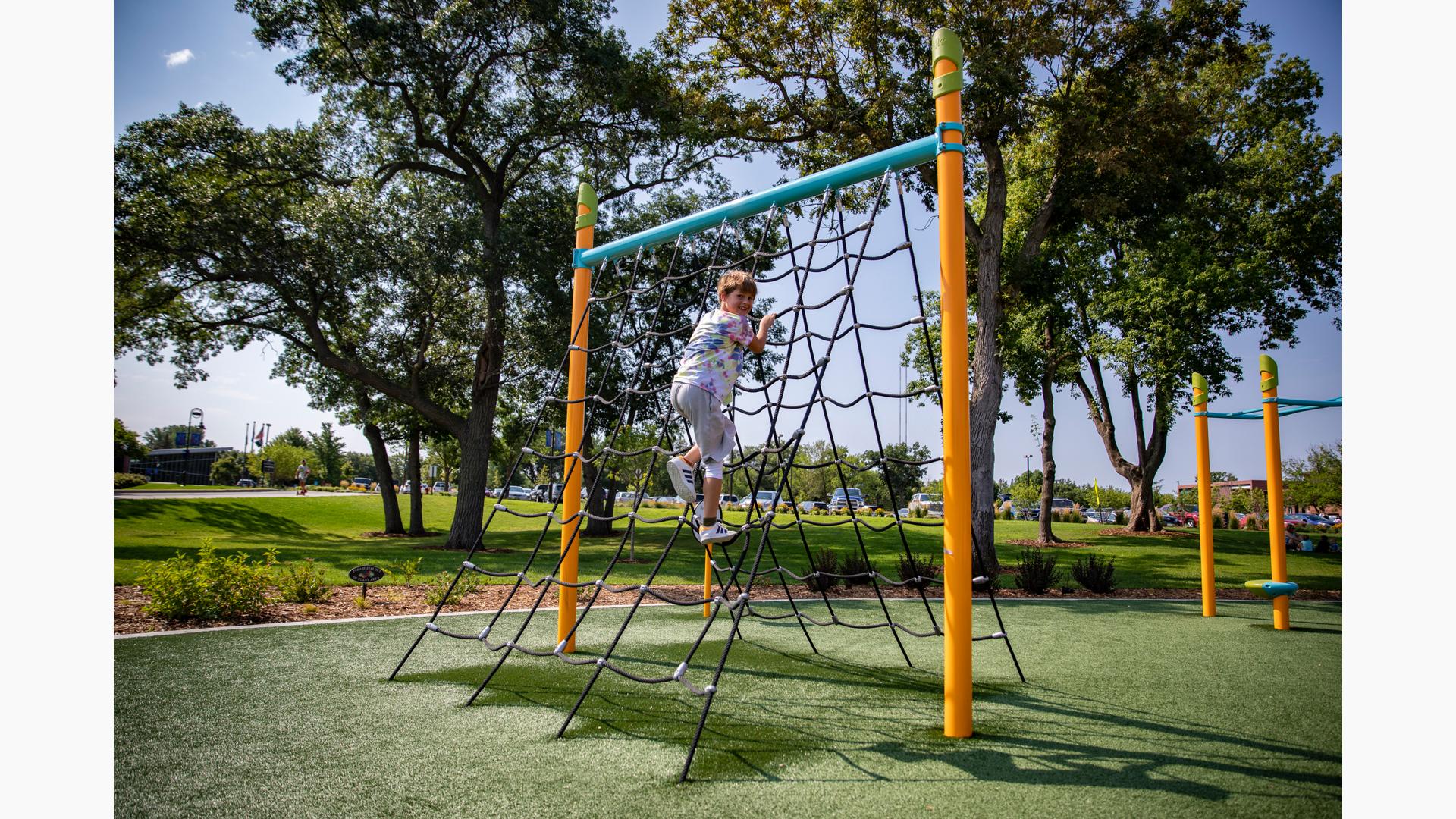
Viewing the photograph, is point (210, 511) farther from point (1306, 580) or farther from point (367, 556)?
point (1306, 580)

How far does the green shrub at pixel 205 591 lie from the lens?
16.0 feet

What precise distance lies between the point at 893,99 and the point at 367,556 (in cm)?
1069

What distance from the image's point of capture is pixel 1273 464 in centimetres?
493

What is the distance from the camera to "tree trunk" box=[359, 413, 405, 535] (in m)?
16.4

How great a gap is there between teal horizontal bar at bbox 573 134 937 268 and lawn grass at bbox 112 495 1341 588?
5522mm

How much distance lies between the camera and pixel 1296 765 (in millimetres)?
2217

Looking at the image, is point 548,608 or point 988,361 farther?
point 988,361

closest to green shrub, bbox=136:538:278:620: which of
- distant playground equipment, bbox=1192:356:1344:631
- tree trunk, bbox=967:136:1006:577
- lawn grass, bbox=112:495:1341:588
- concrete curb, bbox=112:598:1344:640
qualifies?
concrete curb, bbox=112:598:1344:640

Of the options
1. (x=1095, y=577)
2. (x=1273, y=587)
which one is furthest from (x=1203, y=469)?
(x=1095, y=577)

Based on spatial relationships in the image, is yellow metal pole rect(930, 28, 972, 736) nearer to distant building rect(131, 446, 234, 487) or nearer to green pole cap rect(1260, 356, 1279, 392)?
green pole cap rect(1260, 356, 1279, 392)

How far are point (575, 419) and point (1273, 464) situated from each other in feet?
16.3

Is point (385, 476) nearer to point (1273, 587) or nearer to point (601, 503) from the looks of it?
point (601, 503)

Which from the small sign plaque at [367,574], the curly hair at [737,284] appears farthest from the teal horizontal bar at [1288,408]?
the small sign plaque at [367,574]
